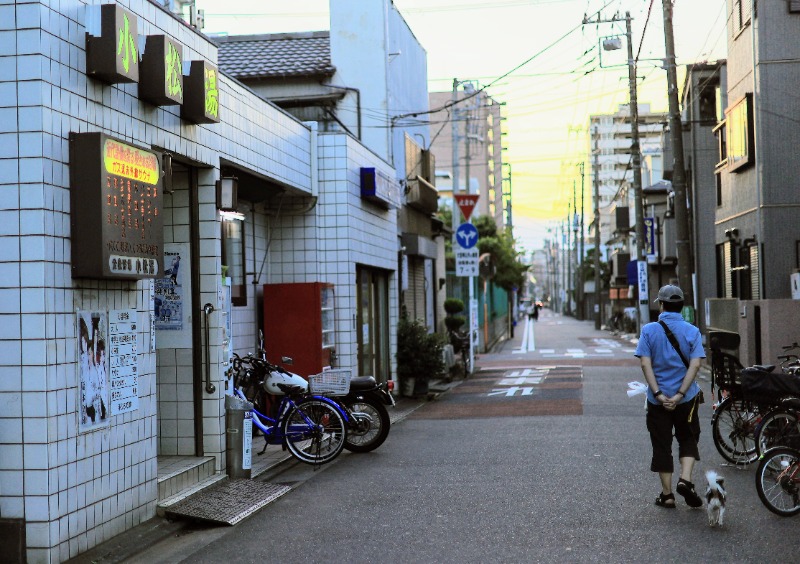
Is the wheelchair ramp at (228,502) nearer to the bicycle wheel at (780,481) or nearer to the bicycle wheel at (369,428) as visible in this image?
the bicycle wheel at (369,428)

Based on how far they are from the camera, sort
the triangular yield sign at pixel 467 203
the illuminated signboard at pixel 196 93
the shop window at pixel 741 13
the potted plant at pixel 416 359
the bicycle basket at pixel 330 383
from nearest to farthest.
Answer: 1. the illuminated signboard at pixel 196 93
2. the bicycle basket at pixel 330 383
3. the potted plant at pixel 416 359
4. the shop window at pixel 741 13
5. the triangular yield sign at pixel 467 203

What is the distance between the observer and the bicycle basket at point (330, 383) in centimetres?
1171

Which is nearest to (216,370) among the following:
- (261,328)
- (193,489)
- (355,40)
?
(193,489)

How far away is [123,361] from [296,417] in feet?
12.4

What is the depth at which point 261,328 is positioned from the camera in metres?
14.5

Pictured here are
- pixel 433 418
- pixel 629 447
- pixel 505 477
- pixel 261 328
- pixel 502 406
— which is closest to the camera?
pixel 505 477

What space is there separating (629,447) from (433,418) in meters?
4.84

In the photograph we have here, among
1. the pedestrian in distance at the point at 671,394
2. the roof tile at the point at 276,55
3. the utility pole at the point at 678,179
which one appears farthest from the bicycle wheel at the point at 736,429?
the roof tile at the point at 276,55

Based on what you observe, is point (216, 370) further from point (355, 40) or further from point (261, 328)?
point (355, 40)

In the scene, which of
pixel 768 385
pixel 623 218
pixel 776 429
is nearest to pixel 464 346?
pixel 776 429

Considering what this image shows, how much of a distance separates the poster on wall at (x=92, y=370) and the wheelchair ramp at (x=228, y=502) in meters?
1.36

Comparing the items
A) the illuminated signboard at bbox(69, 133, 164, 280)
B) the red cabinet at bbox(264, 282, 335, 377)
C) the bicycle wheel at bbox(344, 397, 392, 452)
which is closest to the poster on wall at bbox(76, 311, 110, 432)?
the illuminated signboard at bbox(69, 133, 164, 280)

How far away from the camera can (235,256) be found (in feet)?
44.7

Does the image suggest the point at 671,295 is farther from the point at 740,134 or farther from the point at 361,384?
the point at 740,134
